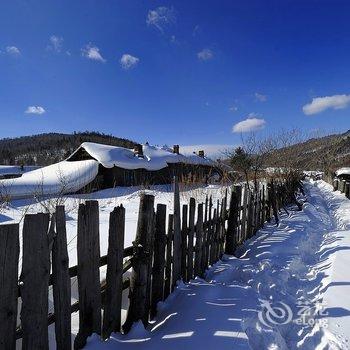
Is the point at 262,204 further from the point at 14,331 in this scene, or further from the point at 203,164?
the point at 203,164

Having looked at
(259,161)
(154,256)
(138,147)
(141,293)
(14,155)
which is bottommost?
(141,293)

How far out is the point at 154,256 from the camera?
3.84 m

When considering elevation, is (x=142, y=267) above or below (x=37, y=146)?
below

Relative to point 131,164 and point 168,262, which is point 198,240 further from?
point 131,164

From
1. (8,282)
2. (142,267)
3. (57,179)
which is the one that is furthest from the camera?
(57,179)

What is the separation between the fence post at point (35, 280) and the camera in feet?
7.38

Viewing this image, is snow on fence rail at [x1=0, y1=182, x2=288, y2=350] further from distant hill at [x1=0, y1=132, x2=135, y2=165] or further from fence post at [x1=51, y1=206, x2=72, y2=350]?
distant hill at [x1=0, y1=132, x2=135, y2=165]

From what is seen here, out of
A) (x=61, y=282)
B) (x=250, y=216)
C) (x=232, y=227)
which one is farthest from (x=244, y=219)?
(x=61, y=282)

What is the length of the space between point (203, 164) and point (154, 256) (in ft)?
113

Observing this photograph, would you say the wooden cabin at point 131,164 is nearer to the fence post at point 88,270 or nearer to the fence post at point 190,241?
the fence post at point 190,241

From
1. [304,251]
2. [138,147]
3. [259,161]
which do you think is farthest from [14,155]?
[304,251]

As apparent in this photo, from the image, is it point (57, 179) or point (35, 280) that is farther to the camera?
point (57, 179)

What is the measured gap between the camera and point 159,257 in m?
3.85

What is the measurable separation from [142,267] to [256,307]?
1455 mm
